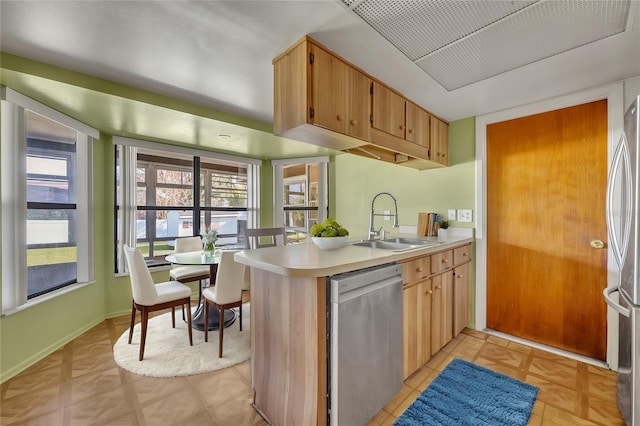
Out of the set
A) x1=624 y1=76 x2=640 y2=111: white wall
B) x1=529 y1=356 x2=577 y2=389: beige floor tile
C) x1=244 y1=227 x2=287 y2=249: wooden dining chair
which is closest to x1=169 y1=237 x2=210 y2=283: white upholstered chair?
x1=244 y1=227 x2=287 y2=249: wooden dining chair

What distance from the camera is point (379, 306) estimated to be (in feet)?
4.92

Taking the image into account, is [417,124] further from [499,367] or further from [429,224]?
[499,367]

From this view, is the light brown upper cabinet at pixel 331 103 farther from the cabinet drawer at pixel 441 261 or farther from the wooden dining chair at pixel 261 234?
the wooden dining chair at pixel 261 234

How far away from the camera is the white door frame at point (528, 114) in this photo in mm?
2002

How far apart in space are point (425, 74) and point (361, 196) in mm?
2010

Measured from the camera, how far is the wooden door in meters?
2.13

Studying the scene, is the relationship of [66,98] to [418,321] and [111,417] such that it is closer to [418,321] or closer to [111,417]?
[111,417]

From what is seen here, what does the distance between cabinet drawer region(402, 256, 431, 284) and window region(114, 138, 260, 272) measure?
9.56 ft

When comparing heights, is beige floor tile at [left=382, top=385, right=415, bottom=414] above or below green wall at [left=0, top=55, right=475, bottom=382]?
below

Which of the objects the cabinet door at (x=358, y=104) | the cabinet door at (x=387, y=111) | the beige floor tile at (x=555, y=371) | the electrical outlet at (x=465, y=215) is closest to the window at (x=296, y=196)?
the electrical outlet at (x=465, y=215)

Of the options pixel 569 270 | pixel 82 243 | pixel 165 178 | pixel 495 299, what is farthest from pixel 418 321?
pixel 165 178

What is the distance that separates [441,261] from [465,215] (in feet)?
2.85

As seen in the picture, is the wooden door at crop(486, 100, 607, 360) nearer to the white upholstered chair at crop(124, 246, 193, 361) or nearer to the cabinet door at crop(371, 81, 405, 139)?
the cabinet door at crop(371, 81, 405, 139)

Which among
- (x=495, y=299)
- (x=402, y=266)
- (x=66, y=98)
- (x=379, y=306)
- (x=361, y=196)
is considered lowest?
(x=495, y=299)
